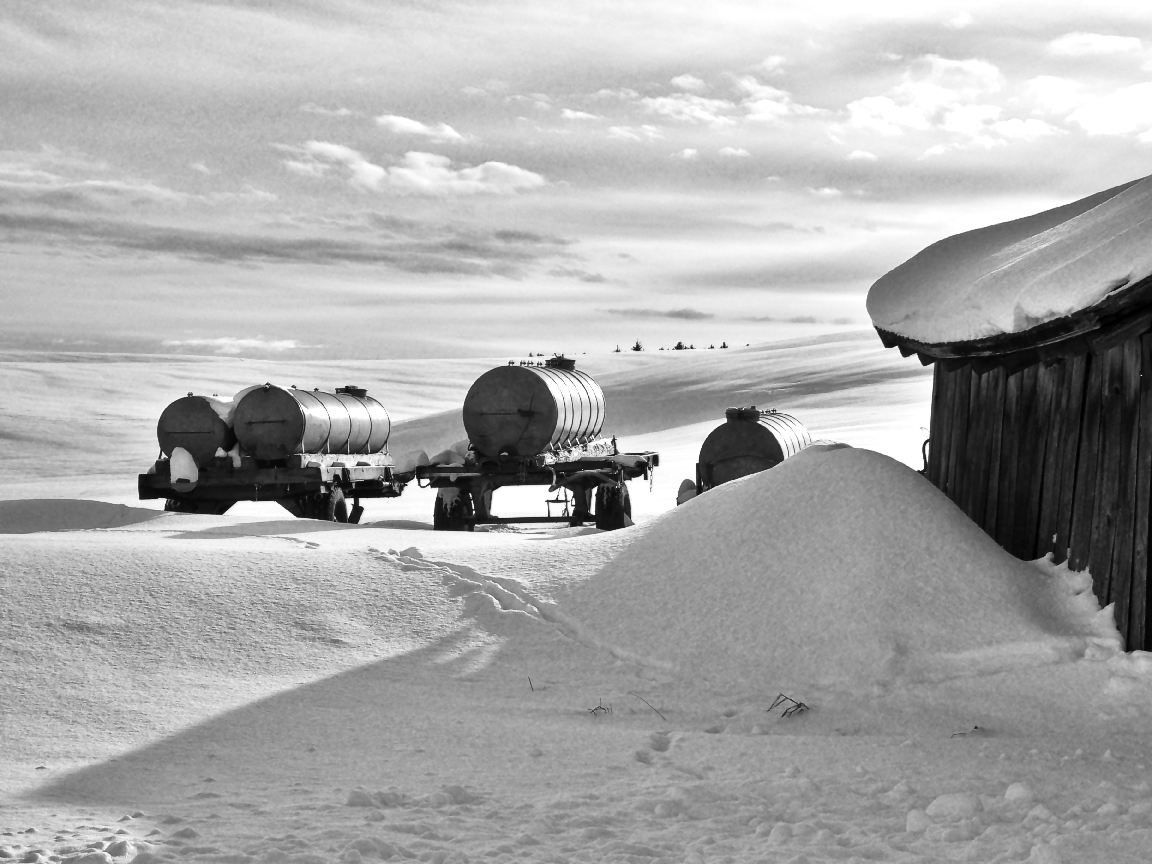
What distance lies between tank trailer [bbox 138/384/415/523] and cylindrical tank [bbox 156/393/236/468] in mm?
13

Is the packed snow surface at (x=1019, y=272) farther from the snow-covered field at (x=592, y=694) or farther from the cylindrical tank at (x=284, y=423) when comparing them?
the cylindrical tank at (x=284, y=423)

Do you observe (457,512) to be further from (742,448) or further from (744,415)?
(744,415)

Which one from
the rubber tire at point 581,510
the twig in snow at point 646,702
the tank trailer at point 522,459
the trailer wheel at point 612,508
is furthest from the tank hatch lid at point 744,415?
the twig in snow at point 646,702

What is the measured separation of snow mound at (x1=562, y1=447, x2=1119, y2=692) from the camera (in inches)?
274

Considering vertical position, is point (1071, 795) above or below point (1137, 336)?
below

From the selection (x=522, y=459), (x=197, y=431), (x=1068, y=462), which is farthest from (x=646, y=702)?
(x=197, y=431)

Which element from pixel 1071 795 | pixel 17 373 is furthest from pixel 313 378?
pixel 1071 795

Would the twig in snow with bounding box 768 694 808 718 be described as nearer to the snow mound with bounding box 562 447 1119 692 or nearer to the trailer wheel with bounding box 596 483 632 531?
the snow mound with bounding box 562 447 1119 692

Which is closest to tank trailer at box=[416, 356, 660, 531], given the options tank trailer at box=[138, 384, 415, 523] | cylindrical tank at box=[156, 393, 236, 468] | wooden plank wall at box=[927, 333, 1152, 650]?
tank trailer at box=[138, 384, 415, 523]

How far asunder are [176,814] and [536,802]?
142 centimetres

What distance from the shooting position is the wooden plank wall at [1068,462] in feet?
22.5

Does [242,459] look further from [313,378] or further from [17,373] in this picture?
[313,378]

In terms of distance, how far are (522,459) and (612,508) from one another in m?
1.31

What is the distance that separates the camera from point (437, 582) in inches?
328
